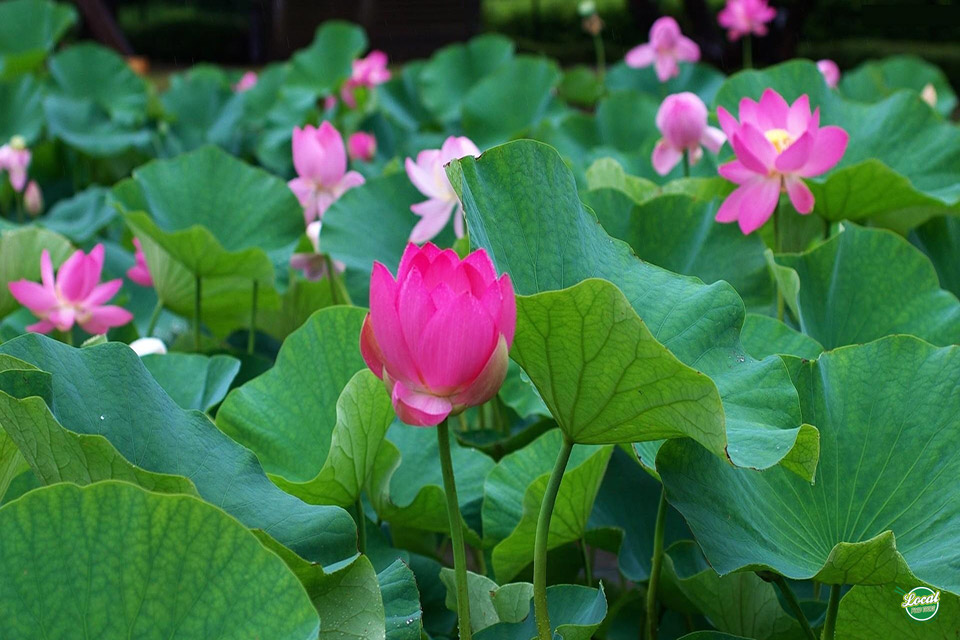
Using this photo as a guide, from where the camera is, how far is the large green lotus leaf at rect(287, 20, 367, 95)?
3.04 metres

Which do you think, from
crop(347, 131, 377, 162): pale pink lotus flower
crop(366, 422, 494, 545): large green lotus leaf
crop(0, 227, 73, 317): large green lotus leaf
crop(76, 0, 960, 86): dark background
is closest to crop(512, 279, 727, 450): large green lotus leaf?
crop(366, 422, 494, 545): large green lotus leaf

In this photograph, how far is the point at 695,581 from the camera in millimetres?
755

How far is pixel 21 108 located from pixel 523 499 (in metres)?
2.16

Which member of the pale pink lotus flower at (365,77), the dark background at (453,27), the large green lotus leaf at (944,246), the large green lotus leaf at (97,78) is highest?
the large green lotus leaf at (944,246)

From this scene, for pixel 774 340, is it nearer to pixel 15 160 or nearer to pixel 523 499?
pixel 523 499

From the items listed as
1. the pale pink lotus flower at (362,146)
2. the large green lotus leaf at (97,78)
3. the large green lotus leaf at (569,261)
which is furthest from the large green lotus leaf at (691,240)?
the large green lotus leaf at (97,78)

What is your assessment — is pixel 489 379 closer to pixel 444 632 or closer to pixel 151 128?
pixel 444 632

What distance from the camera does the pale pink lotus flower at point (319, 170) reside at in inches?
50.4

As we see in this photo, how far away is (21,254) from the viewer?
4.09ft

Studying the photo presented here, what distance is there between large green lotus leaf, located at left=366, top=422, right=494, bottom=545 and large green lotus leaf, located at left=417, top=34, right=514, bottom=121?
6.18 ft

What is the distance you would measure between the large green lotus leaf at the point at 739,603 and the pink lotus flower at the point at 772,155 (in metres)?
0.40

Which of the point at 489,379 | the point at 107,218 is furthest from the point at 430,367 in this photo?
the point at 107,218

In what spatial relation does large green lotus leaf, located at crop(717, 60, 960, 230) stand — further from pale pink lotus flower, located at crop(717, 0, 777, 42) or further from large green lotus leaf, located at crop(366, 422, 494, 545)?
pale pink lotus flower, located at crop(717, 0, 777, 42)

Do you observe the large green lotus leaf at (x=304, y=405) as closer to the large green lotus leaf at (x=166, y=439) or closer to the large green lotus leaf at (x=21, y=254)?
the large green lotus leaf at (x=166, y=439)
